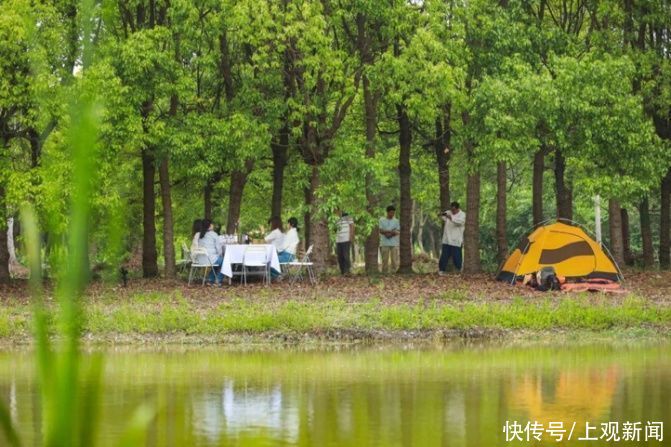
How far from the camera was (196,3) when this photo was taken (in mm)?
25406

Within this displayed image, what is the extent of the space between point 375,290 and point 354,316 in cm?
415

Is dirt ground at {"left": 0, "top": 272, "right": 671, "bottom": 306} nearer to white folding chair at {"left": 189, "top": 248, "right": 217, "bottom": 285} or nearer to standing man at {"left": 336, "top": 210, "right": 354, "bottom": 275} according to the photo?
white folding chair at {"left": 189, "top": 248, "right": 217, "bottom": 285}

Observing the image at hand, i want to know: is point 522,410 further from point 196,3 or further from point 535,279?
point 196,3

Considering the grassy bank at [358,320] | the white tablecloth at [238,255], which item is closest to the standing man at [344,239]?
the white tablecloth at [238,255]

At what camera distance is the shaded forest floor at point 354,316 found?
16203 millimetres

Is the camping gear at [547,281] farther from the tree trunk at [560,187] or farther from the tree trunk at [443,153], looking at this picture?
the tree trunk at [443,153]

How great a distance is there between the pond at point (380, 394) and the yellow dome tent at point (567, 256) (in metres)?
6.58

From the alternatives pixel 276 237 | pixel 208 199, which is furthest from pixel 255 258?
pixel 208 199

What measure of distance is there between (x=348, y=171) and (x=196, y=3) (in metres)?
4.83

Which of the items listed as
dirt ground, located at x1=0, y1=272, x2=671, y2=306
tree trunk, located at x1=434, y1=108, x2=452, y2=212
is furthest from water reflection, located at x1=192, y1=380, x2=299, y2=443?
tree trunk, located at x1=434, y1=108, x2=452, y2=212

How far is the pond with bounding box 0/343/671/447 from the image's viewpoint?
28.4 feet

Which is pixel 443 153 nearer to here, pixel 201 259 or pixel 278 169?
pixel 278 169

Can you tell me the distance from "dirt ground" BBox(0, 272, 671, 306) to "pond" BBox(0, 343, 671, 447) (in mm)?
4138

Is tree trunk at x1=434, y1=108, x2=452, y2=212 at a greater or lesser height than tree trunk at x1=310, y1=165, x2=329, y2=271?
greater
